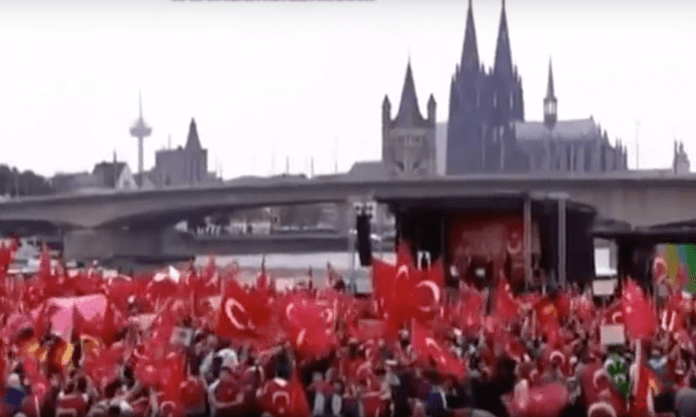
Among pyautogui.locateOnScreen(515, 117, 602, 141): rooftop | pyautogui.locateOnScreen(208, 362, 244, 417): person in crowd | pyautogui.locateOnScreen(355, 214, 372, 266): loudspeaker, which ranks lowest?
pyautogui.locateOnScreen(208, 362, 244, 417): person in crowd

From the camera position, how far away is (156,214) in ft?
285

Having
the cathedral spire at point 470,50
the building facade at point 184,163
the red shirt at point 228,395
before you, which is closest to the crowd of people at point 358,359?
the red shirt at point 228,395

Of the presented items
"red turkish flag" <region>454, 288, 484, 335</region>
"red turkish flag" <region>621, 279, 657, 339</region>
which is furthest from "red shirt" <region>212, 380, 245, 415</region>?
"red turkish flag" <region>454, 288, 484, 335</region>

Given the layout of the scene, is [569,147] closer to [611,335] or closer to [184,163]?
[184,163]

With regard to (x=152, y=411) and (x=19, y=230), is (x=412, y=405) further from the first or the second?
(x=19, y=230)

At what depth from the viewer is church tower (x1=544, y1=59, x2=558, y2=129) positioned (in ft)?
591

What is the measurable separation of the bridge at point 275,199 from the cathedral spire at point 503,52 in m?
92.4

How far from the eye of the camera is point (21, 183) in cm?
13038

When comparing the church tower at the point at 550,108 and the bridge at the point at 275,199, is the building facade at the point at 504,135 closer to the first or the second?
the church tower at the point at 550,108

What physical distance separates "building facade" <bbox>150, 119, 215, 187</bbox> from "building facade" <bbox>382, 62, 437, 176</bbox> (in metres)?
20.5

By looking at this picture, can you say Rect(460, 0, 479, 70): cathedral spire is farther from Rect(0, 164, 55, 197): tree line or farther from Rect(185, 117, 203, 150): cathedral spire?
Rect(0, 164, 55, 197): tree line

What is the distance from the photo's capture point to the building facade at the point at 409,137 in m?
167

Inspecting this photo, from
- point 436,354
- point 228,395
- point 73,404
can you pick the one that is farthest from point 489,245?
point 73,404

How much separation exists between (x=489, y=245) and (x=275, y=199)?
5139cm
